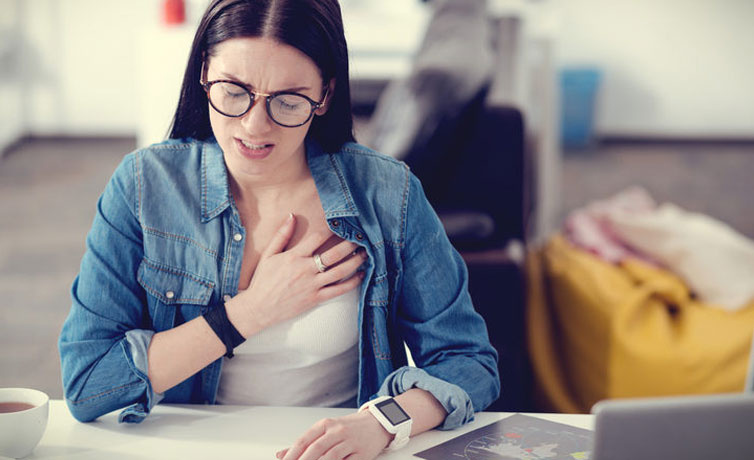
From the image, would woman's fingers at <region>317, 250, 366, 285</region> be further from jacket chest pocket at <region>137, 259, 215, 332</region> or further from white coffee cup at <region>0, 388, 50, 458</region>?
white coffee cup at <region>0, 388, 50, 458</region>

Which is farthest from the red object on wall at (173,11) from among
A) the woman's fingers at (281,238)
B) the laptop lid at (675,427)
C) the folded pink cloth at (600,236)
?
the laptop lid at (675,427)

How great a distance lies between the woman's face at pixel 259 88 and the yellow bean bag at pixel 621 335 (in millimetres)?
1382

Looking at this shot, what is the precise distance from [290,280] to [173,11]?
2.92 metres

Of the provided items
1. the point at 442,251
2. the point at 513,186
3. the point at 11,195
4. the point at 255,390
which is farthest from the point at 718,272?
the point at 11,195

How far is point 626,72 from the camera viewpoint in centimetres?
550

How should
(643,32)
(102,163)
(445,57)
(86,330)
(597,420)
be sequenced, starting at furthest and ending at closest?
(643,32), (102,163), (445,57), (86,330), (597,420)

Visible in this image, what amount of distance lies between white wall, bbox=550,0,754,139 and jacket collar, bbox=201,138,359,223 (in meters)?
4.47

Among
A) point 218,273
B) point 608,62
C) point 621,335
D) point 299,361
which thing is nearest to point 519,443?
point 299,361

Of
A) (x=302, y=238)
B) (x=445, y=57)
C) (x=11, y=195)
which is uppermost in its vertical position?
(x=445, y=57)

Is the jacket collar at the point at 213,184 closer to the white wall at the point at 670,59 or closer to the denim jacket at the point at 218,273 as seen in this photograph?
the denim jacket at the point at 218,273

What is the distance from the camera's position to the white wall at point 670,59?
5.41 meters

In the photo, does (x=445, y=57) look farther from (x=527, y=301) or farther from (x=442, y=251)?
(x=442, y=251)

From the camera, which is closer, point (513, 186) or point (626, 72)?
point (513, 186)

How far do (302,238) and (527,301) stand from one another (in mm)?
1363
